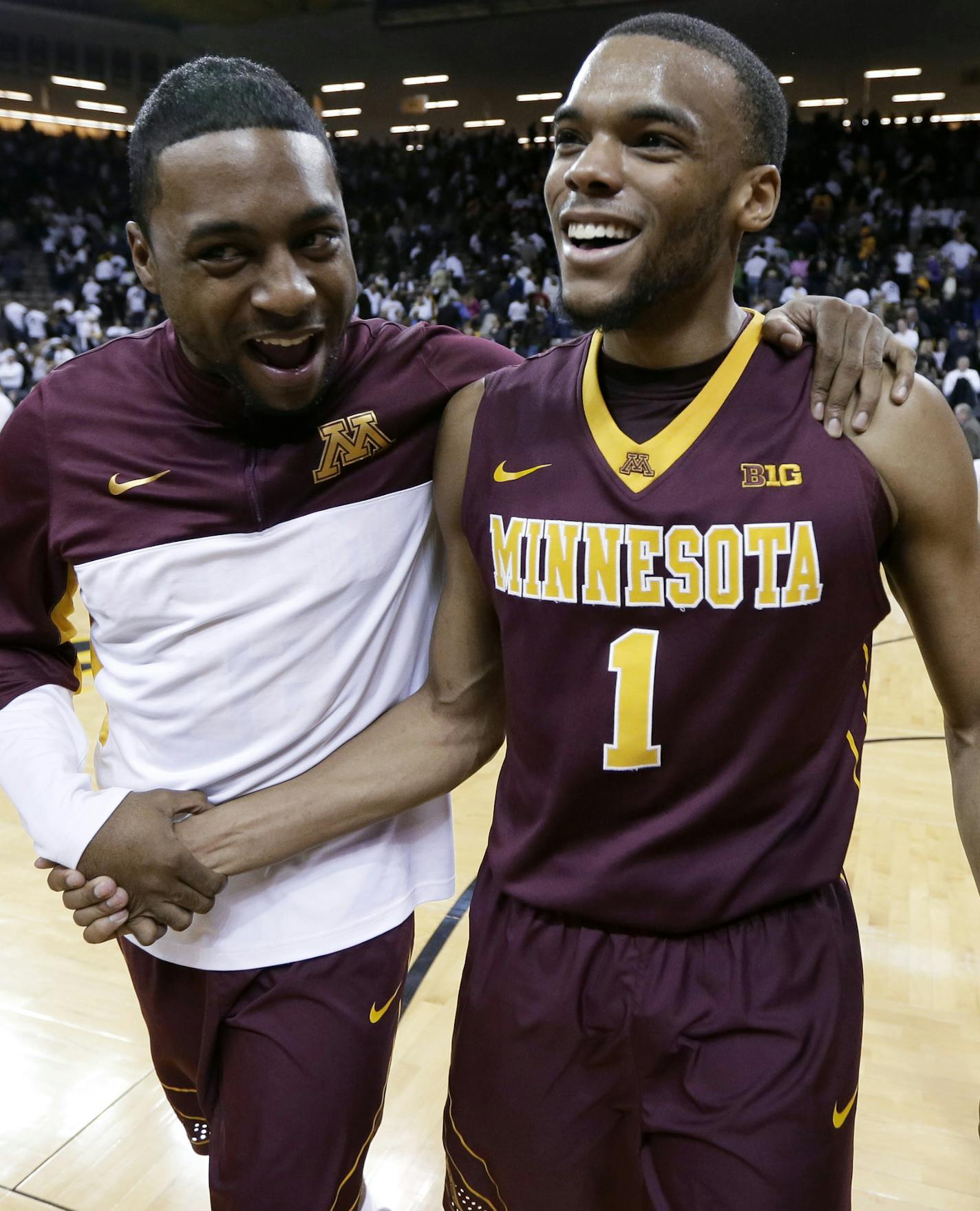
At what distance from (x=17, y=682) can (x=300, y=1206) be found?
990 millimetres

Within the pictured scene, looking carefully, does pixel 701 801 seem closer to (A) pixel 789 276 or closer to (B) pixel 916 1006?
(B) pixel 916 1006

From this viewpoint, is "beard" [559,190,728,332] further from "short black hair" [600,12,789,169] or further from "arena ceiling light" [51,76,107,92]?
"arena ceiling light" [51,76,107,92]

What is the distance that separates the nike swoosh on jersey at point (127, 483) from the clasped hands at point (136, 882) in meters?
0.51

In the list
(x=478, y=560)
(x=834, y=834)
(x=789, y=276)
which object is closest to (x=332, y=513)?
(x=478, y=560)

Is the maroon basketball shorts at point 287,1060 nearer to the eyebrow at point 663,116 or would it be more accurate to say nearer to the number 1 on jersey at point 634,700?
the number 1 on jersey at point 634,700

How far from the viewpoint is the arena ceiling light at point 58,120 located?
80.0 ft

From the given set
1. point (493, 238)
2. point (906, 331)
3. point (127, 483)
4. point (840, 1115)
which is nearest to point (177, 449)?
point (127, 483)

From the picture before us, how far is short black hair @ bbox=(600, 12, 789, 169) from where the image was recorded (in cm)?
154

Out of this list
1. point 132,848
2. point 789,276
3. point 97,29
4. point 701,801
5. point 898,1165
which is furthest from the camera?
point 97,29

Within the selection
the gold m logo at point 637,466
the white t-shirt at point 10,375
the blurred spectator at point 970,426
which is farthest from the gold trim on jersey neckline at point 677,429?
the white t-shirt at point 10,375

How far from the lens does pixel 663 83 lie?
1495 mm

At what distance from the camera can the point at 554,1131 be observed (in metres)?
1.62

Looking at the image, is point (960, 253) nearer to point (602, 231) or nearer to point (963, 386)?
point (963, 386)

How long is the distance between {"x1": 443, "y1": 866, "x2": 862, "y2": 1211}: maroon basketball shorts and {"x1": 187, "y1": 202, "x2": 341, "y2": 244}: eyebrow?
3.50 ft
